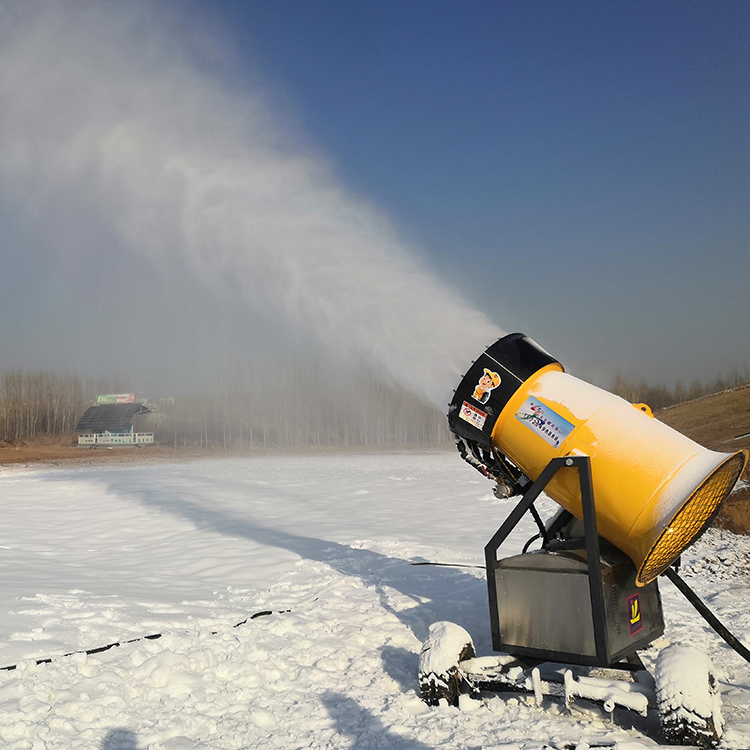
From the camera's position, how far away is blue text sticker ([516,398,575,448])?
17.5ft

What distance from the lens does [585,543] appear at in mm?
5195

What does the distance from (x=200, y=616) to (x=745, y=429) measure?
23.1m

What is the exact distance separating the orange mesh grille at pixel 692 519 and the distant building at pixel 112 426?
213 feet

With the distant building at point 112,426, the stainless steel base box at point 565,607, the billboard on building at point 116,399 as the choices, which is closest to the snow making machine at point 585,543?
the stainless steel base box at point 565,607

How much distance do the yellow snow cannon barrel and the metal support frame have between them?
204 millimetres

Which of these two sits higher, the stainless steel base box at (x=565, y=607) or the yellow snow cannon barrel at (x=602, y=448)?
the yellow snow cannon barrel at (x=602, y=448)

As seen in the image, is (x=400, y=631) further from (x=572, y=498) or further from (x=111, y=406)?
(x=111, y=406)

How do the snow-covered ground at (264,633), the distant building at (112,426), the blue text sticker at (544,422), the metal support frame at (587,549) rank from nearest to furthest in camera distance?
the snow-covered ground at (264,633)
the metal support frame at (587,549)
the blue text sticker at (544,422)
the distant building at (112,426)

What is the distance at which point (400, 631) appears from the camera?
7.20 metres

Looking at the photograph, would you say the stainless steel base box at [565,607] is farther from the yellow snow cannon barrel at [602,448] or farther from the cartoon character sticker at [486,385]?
the cartoon character sticker at [486,385]

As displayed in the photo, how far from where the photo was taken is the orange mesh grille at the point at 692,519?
482 centimetres

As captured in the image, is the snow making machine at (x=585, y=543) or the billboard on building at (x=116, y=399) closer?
the snow making machine at (x=585, y=543)

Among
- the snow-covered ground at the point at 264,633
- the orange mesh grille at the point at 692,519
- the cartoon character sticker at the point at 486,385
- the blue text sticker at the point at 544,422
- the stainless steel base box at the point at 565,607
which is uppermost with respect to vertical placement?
the cartoon character sticker at the point at 486,385

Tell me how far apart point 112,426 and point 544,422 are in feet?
218
